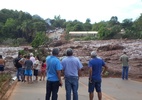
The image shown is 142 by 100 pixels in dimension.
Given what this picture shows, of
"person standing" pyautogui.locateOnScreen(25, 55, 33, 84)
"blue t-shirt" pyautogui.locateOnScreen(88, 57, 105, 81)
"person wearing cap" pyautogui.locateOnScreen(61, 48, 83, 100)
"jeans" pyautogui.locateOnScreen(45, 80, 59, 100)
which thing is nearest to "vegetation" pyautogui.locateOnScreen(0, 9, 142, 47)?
"person standing" pyautogui.locateOnScreen(25, 55, 33, 84)

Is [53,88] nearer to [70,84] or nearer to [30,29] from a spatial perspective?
[70,84]

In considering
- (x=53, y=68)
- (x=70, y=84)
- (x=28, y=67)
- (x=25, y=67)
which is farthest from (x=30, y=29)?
(x=53, y=68)

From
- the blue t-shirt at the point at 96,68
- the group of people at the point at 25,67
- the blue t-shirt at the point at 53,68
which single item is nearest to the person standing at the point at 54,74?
the blue t-shirt at the point at 53,68

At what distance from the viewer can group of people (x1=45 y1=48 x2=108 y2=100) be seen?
31.4ft

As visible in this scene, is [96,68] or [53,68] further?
[96,68]

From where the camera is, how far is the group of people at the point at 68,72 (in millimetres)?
9578

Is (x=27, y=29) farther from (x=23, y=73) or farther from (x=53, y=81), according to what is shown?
(x=53, y=81)

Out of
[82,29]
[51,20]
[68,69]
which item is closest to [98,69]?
[68,69]

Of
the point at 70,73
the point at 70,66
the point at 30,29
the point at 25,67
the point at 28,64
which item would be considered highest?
the point at 70,66

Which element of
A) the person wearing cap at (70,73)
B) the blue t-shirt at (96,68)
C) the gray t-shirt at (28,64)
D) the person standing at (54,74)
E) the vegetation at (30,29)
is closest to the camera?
the person standing at (54,74)

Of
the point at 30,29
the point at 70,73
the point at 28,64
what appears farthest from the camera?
the point at 30,29

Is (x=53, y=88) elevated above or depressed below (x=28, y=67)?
above

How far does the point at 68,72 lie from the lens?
9.98 m

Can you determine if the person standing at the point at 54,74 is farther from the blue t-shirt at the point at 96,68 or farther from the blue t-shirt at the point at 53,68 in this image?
the blue t-shirt at the point at 96,68
